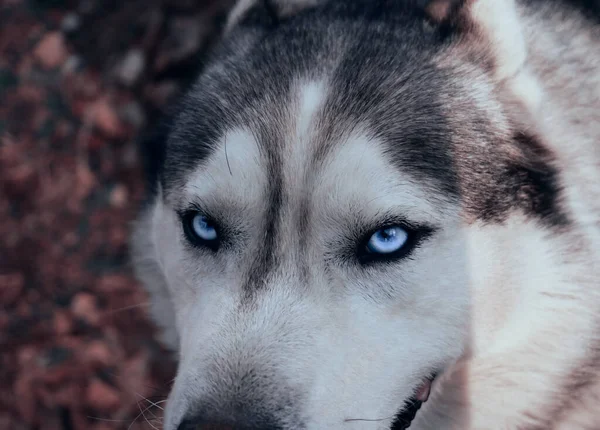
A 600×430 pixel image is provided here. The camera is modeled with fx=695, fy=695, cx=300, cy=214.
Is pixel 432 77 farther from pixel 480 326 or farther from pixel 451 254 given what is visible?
pixel 480 326

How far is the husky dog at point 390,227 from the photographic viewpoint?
7.18 ft

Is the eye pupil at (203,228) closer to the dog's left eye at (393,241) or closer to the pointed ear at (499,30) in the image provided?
the dog's left eye at (393,241)

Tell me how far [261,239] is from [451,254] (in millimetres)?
645

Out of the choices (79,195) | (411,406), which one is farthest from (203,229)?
(79,195)

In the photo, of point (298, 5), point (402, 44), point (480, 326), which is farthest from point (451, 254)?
point (298, 5)

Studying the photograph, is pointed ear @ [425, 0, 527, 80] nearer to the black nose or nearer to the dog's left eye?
the dog's left eye

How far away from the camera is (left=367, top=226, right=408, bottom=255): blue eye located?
2289 mm

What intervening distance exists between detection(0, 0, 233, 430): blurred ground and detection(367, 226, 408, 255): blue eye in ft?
6.36

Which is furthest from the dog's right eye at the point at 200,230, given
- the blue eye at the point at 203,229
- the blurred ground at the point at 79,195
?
the blurred ground at the point at 79,195

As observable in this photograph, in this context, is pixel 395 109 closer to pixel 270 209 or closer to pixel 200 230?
pixel 270 209

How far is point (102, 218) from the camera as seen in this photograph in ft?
16.1

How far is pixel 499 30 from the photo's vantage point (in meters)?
2.57

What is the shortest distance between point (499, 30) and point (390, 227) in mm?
899

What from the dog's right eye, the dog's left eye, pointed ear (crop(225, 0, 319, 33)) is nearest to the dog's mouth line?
the dog's left eye
